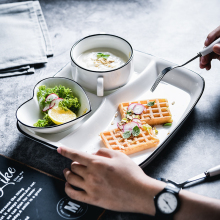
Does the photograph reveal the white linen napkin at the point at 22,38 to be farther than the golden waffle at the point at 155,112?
Yes

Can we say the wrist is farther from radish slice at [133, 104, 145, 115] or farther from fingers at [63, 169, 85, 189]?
radish slice at [133, 104, 145, 115]

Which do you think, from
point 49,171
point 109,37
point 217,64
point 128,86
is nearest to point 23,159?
point 49,171

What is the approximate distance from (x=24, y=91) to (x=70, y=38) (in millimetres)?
582

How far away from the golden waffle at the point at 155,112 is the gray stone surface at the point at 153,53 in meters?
0.10

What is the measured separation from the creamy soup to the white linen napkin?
0.33m

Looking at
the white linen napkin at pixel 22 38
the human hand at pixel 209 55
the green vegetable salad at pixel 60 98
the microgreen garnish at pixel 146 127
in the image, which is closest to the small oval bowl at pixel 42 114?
the green vegetable salad at pixel 60 98

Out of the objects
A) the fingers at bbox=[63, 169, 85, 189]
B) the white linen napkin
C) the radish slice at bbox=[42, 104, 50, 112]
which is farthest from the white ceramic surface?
the fingers at bbox=[63, 169, 85, 189]

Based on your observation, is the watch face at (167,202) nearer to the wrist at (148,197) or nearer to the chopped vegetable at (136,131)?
the wrist at (148,197)

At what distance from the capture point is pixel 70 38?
6.10 ft

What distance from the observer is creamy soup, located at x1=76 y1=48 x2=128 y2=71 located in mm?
1391

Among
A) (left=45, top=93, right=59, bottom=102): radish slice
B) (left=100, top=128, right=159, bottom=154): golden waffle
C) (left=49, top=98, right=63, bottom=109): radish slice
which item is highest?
(left=45, top=93, right=59, bottom=102): radish slice

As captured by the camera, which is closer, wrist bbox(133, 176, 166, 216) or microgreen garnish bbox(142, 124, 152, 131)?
wrist bbox(133, 176, 166, 216)

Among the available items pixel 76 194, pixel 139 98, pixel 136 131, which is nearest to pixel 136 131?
pixel 136 131

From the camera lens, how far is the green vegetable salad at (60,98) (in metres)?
Answer: 1.20
